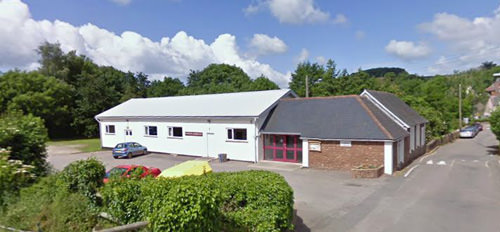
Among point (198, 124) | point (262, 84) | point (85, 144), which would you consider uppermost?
point (262, 84)

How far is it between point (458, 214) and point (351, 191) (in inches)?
155

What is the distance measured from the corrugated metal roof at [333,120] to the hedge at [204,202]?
10.7m

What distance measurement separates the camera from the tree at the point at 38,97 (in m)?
36.2

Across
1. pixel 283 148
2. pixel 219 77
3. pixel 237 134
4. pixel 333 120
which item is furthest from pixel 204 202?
pixel 219 77

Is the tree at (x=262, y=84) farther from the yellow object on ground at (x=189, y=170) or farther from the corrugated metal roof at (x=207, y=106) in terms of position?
the yellow object on ground at (x=189, y=170)

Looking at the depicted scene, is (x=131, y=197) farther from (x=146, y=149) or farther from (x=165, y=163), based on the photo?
(x=146, y=149)

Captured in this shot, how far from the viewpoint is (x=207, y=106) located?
25078mm

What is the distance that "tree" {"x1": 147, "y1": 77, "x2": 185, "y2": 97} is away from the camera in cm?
5616

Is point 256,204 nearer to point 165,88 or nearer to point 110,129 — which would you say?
point 110,129

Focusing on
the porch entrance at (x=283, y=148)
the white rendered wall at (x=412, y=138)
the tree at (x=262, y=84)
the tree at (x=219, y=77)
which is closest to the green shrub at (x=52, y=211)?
the porch entrance at (x=283, y=148)

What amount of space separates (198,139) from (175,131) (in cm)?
290

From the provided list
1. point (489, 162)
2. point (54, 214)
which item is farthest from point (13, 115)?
point (489, 162)

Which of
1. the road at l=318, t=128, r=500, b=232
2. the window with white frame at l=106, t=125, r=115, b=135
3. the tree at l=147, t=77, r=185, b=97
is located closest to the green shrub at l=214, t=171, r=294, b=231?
the road at l=318, t=128, r=500, b=232

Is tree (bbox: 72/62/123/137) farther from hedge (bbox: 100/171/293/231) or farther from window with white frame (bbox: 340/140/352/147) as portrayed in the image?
hedge (bbox: 100/171/293/231)
